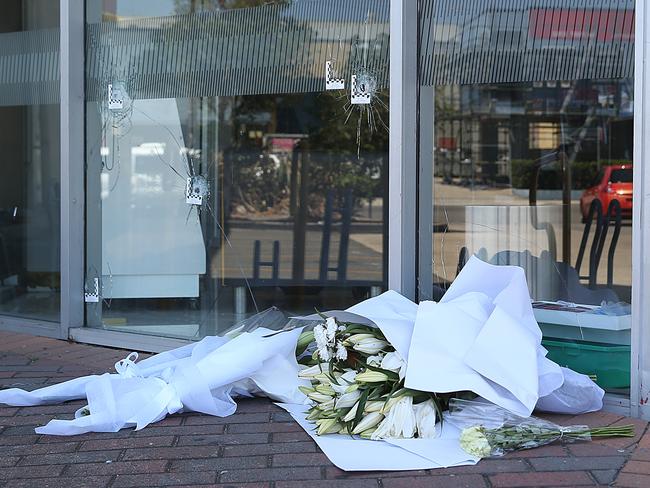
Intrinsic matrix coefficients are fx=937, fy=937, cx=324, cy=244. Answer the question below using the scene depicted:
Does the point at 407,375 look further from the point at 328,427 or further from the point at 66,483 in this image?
the point at 66,483

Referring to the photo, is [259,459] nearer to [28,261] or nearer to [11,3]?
[28,261]

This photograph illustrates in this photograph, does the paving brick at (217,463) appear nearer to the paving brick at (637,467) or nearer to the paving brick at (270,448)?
the paving brick at (270,448)

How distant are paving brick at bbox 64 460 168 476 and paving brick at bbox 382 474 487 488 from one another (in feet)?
2.70

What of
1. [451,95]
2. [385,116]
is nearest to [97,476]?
[385,116]

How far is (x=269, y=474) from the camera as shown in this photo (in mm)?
3225

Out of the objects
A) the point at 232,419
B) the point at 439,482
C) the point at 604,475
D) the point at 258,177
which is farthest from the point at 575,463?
the point at 258,177

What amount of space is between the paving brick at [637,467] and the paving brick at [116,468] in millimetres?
1611

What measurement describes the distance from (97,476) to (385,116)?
7.37 ft

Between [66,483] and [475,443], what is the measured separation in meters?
1.42

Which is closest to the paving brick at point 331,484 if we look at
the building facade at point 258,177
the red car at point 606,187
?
the building facade at point 258,177

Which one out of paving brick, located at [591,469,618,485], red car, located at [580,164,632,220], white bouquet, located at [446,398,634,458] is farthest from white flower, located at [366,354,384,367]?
red car, located at [580,164,632,220]

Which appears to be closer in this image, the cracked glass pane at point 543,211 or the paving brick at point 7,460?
the paving brick at point 7,460

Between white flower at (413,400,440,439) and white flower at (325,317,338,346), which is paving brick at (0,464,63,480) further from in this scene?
white flower at (413,400,440,439)

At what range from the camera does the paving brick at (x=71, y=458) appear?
340cm
